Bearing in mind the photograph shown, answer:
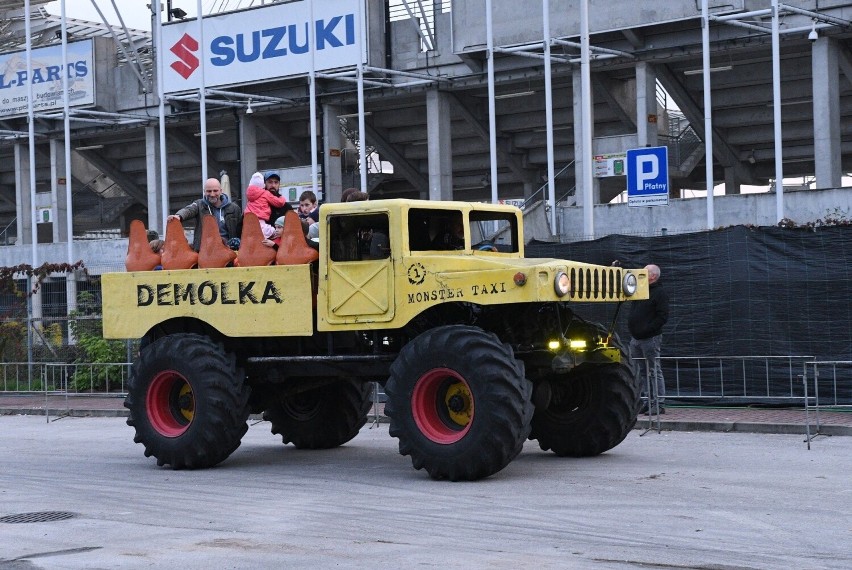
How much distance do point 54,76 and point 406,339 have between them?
110 ft

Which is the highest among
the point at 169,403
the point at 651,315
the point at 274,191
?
the point at 274,191

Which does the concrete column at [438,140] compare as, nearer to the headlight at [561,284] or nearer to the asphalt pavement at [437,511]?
the asphalt pavement at [437,511]

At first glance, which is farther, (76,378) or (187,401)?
(76,378)

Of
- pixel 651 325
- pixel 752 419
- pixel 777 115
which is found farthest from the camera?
pixel 777 115

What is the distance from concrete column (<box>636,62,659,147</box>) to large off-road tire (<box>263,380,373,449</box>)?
21.3 meters

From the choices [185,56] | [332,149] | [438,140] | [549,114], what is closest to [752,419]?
[549,114]

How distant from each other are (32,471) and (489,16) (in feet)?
65.2

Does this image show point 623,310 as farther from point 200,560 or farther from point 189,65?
point 189,65

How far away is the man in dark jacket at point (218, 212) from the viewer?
1434cm

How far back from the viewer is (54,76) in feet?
143

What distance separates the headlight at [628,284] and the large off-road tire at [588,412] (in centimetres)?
86

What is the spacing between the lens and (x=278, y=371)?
1380 centimetres

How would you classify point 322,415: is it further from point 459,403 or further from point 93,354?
point 93,354

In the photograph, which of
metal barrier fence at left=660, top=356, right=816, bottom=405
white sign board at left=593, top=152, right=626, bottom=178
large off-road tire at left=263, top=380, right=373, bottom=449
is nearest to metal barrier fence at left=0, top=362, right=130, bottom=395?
large off-road tire at left=263, top=380, right=373, bottom=449
